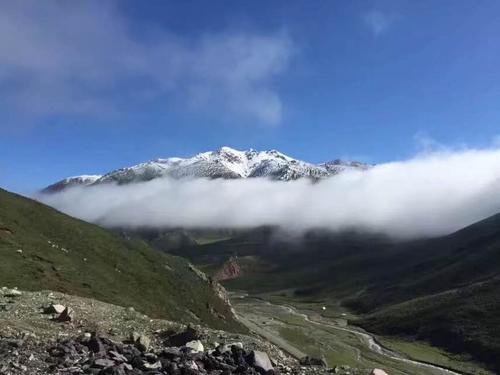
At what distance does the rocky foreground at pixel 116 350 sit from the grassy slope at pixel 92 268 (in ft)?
101

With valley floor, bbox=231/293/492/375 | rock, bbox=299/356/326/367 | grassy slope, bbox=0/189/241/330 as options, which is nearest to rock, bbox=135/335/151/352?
rock, bbox=299/356/326/367

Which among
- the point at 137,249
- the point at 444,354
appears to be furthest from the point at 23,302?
the point at 444,354

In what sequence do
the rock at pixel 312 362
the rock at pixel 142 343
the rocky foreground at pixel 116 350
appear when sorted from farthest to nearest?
1. the rock at pixel 312 362
2. the rock at pixel 142 343
3. the rocky foreground at pixel 116 350

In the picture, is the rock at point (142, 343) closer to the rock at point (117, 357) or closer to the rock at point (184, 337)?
the rock at point (184, 337)

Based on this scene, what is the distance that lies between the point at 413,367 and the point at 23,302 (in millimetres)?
124978

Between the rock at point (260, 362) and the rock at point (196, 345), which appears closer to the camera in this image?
the rock at point (260, 362)

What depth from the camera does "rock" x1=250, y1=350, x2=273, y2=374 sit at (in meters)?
26.9

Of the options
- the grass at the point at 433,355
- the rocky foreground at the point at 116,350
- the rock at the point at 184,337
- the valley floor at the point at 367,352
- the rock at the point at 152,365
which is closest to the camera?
the rock at the point at 152,365

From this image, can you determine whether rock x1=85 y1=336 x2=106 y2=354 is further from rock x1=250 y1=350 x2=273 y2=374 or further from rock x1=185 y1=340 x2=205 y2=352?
rock x1=250 y1=350 x2=273 y2=374

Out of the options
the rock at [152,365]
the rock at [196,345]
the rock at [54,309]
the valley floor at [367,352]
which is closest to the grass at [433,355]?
the valley floor at [367,352]

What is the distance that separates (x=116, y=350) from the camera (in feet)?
91.1

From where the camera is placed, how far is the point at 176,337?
111 feet

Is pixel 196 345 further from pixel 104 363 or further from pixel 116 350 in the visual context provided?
pixel 104 363

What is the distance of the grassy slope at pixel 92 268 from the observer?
249ft
